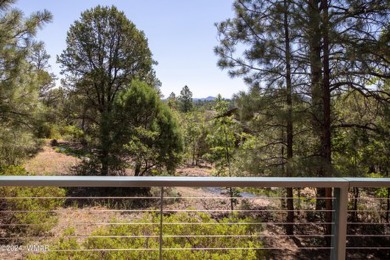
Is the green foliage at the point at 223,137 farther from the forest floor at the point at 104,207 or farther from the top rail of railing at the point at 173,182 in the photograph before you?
the top rail of railing at the point at 173,182

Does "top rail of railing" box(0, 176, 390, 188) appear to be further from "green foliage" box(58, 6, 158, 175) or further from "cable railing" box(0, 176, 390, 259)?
"green foliage" box(58, 6, 158, 175)

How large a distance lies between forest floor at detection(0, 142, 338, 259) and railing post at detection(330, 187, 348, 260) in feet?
0.97

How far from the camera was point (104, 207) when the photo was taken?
25.3 feet

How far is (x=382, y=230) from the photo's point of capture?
23.4ft

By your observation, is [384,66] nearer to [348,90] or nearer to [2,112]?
[348,90]

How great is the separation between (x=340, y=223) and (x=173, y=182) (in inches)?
33.9

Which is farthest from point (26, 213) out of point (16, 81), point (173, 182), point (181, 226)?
point (173, 182)

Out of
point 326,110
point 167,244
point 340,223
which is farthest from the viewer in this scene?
point 326,110

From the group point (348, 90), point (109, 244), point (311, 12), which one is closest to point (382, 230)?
point (348, 90)

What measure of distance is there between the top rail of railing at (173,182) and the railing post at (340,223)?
5cm

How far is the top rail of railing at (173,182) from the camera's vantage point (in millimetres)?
1303

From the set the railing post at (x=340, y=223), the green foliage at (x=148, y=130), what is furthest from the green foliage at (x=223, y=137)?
the railing post at (x=340, y=223)

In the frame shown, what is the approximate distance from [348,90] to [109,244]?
5.54 meters

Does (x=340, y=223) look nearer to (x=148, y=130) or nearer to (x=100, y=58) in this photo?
(x=148, y=130)
